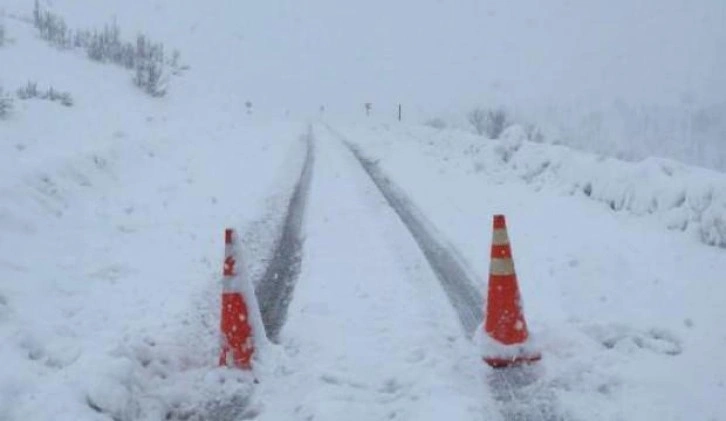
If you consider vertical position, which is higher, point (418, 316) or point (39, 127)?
point (39, 127)

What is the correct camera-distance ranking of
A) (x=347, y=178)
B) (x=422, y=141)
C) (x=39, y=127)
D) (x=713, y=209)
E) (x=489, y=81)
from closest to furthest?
(x=713, y=209)
(x=39, y=127)
(x=347, y=178)
(x=422, y=141)
(x=489, y=81)

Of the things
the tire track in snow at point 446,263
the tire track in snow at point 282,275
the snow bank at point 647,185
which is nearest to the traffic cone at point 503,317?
the tire track in snow at point 446,263

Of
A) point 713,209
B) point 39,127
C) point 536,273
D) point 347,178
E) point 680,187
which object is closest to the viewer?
point 536,273

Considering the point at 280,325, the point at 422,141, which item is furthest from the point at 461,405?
the point at 422,141

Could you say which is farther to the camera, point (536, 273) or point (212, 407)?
point (536, 273)

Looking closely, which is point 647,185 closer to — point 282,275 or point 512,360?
point 282,275

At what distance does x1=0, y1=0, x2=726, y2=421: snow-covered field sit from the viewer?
16.2 feet

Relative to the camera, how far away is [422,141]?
27.5 m

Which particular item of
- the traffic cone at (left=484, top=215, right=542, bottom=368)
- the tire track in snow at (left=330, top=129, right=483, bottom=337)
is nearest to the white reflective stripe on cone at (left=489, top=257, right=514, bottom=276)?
the traffic cone at (left=484, top=215, right=542, bottom=368)

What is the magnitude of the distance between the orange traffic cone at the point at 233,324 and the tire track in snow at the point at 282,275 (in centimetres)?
51

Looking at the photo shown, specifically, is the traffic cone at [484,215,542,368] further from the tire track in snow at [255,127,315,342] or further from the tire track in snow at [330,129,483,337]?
the tire track in snow at [255,127,315,342]

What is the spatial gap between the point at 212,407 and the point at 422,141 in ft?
75.8

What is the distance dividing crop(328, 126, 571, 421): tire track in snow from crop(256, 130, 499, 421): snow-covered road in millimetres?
111

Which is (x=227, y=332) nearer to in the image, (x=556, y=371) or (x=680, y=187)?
(x=556, y=371)
